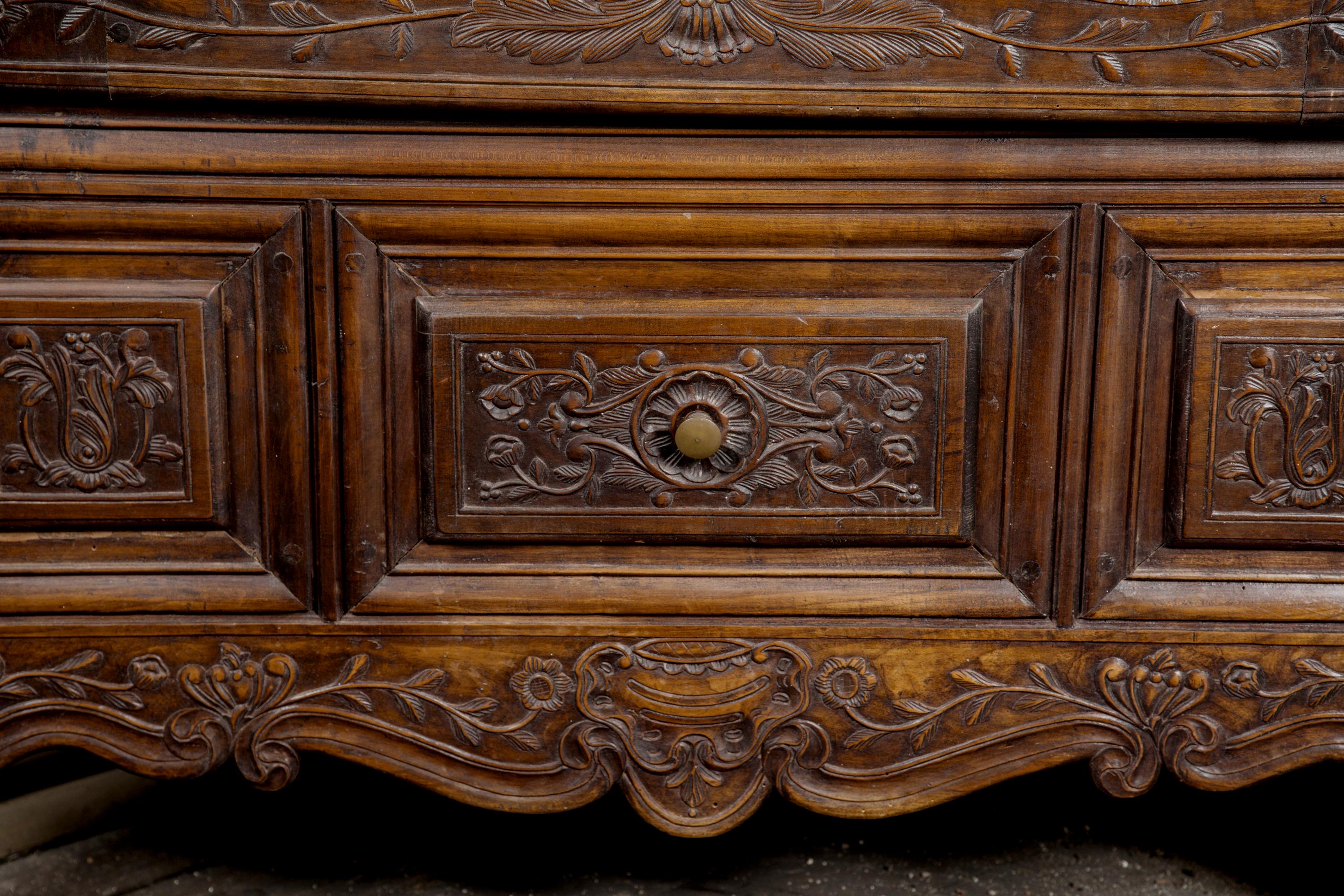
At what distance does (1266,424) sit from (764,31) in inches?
15.4

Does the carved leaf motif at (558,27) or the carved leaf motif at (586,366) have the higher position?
the carved leaf motif at (558,27)

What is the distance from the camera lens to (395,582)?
0.60m

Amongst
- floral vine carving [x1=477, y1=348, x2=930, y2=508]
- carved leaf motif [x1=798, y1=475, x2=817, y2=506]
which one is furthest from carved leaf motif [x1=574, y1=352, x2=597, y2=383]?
carved leaf motif [x1=798, y1=475, x2=817, y2=506]

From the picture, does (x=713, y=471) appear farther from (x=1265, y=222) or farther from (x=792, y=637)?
(x=1265, y=222)

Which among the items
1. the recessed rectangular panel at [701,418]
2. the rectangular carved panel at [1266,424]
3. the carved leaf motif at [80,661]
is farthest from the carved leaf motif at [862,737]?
the carved leaf motif at [80,661]

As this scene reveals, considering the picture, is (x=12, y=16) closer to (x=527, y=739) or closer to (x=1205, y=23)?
(x=527, y=739)

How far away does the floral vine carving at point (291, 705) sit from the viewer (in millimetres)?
602

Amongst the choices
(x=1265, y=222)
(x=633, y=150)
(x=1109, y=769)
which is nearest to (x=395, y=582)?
(x=633, y=150)

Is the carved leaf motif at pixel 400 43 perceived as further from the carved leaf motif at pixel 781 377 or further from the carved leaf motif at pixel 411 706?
the carved leaf motif at pixel 411 706

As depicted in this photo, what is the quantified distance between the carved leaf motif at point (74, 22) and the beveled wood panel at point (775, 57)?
0.03 meters

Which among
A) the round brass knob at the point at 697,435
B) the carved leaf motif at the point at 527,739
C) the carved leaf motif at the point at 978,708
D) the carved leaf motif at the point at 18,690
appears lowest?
the carved leaf motif at the point at 527,739

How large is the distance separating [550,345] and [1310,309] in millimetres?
469

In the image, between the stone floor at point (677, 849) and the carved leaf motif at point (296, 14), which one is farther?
the stone floor at point (677, 849)

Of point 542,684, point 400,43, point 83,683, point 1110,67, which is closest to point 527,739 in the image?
point 542,684
